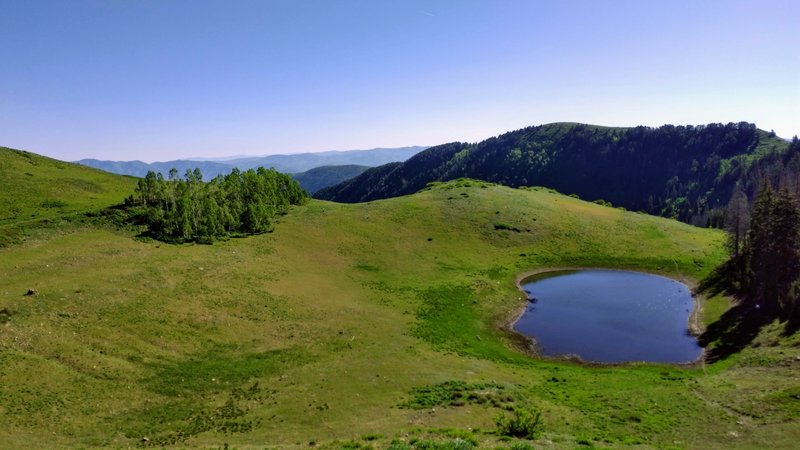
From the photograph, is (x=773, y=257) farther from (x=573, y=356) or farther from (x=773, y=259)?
(x=573, y=356)

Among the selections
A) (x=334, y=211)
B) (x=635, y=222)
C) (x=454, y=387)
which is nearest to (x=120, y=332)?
(x=454, y=387)

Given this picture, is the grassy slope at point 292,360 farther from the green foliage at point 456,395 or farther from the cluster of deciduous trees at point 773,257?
the cluster of deciduous trees at point 773,257

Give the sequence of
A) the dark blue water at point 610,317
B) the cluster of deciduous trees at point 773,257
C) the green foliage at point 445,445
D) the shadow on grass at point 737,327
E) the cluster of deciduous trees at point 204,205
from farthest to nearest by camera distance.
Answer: the cluster of deciduous trees at point 204,205 < the dark blue water at point 610,317 < the cluster of deciduous trees at point 773,257 < the shadow on grass at point 737,327 < the green foliage at point 445,445

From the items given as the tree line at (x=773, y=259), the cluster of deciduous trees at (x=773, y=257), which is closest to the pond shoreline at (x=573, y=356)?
the tree line at (x=773, y=259)

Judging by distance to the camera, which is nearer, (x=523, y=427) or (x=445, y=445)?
(x=445, y=445)

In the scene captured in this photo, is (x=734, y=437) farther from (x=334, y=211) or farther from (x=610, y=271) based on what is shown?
(x=334, y=211)

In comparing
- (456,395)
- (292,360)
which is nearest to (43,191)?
(292,360)
